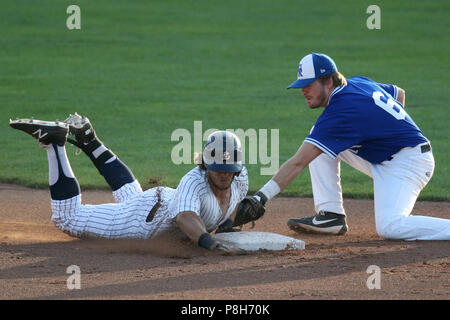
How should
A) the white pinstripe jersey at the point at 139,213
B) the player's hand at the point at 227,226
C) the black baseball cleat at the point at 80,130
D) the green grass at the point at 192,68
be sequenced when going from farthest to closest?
the green grass at the point at 192,68, the black baseball cleat at the point at 80,130, the player's hand at the point at 227,226, the white pinstripe jersey at the point at 139,213

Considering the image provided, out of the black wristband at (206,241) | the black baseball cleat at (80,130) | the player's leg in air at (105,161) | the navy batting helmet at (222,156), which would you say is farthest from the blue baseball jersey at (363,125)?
the black baseball cleat at (80,130)

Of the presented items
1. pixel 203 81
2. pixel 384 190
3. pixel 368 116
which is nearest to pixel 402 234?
pixel 384 190

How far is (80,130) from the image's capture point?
7.11 m

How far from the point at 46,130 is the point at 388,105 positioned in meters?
2.77

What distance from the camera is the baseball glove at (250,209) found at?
20.2ft

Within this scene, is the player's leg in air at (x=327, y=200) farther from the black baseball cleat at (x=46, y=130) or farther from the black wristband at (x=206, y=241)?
the black baseball cleat at (x=46, y=130)

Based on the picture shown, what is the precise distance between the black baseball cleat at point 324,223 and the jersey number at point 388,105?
39.2 inches

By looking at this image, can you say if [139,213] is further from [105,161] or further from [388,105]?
[388,105]

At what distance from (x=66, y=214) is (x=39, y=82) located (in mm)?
10536

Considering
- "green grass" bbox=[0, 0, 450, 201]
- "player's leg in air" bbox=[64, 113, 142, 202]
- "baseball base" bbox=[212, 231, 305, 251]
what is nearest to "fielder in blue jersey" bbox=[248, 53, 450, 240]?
"baseball base" bbox=[212, 231, 305, 251]

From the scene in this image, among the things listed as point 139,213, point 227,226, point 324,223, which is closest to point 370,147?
point 324,223

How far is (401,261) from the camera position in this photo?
5.92 m
